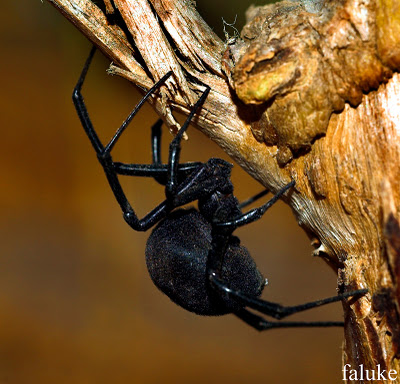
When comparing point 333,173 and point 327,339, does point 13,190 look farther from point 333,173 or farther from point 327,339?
point 333,173

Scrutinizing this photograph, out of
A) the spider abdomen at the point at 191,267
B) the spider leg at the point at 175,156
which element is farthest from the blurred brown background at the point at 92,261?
the spider leg at the point at 175,156

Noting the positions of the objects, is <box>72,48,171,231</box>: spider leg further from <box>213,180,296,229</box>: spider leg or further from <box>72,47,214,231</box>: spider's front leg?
<box>213,180,296,229</box>: spider leg

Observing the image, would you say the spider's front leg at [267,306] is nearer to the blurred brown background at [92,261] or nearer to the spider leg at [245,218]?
the spider leg at [245,218]

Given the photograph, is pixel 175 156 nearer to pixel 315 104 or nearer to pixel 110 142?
pixel 110 142

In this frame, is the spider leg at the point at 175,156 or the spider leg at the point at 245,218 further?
the spider leg at the point at 245,218

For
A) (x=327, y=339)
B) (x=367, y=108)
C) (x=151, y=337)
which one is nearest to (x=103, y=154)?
(x=367, y=108)

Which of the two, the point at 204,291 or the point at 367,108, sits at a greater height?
the point at 367,108
